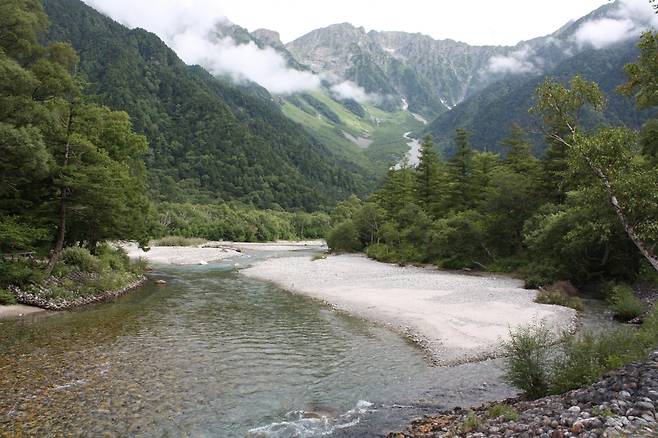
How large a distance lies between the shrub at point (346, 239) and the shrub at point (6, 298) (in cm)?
6108

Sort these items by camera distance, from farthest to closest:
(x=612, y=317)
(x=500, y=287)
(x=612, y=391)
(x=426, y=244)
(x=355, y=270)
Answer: (x=426, y=244) < (x=355, y=270) < (x=500, y=287) < (x=612, y=317) < (x=612, y=391)

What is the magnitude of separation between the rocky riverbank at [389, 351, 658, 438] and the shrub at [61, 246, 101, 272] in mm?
27574

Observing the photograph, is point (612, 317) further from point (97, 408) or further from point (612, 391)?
point (97, 408)

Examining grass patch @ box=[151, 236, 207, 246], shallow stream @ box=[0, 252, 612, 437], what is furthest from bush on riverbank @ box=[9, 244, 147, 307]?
grass patch @ box=[151, 236, 207, 246]

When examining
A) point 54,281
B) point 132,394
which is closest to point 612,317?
point 132,394

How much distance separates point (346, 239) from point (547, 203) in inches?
1791

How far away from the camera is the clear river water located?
12219 millimetres

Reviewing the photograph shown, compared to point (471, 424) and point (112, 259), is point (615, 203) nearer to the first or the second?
point (471, 424)

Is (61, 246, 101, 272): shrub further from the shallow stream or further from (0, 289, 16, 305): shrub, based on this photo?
the shallow stream

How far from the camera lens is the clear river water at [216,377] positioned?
12.2 metres

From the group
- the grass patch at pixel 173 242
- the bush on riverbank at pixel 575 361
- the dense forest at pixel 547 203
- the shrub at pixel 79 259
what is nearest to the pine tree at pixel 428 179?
the dense forest at pixel 547 203

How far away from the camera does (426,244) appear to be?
55188mm

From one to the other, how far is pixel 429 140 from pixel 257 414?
198 feet

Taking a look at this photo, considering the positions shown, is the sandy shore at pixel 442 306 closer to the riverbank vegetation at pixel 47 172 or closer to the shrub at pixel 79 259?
the shrub at pixel 79 259
